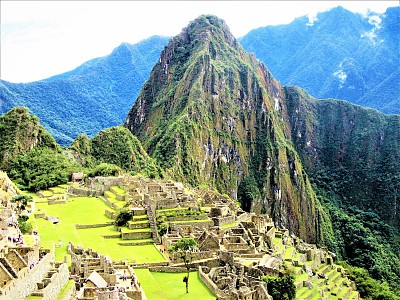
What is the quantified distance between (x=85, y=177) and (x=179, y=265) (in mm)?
43344

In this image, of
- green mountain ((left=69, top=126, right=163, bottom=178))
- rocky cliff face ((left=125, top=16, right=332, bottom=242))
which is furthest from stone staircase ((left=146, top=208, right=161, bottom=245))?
rocky cliff face ((left=125, top=16, right=332, bottom=242))

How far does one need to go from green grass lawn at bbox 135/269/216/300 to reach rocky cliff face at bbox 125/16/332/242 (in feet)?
325

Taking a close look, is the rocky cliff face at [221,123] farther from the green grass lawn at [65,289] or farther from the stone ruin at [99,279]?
the green grass lawn at [65,289]

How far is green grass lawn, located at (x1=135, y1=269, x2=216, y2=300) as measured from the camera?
34.9 m

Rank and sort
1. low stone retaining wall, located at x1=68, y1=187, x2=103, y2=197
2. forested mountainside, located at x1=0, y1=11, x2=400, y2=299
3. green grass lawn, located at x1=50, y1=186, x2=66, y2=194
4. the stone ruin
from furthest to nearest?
forested mountainside, located at x1=0, y1=11, x2=400, y2=299
green grass lawn, located at x1=50, y1=186, x2=66, y2=194
low stone retaining wall, located at x1=68, y1=187, x2=103, y2=197
the stone ruin

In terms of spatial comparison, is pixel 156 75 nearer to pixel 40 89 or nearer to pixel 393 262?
pixel 40 89

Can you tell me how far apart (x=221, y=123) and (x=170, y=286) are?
131 m

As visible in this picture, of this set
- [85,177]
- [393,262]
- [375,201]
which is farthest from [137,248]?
[375,201]

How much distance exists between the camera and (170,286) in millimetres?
37000

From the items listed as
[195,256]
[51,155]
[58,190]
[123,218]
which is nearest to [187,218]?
[123,218]

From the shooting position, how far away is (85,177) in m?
81.2

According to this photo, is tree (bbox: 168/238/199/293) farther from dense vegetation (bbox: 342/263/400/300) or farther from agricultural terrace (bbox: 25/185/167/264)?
dense vegetation (bbox: 342/263/400/300)

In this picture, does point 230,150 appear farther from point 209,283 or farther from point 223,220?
point 209,283

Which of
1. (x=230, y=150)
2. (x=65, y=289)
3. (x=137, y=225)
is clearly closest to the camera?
(x=65, y=289)
